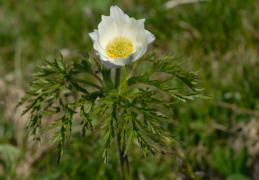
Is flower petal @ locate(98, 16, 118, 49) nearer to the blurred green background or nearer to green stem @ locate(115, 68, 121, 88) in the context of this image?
green stem @ locate(115, 68, 121, 88)

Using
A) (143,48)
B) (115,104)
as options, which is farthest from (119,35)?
(115,104)

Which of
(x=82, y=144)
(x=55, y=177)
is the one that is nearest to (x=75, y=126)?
(x=82, y=144)

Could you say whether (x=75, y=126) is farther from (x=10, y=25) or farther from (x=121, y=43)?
(x=10, y=25)

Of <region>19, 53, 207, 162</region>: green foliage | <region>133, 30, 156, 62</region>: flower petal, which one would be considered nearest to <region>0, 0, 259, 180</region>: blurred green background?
<region>19, 53, 207, 162</region>: green foliage

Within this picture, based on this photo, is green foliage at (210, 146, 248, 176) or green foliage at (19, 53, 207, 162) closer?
green foliage at (19, 53, 207, 162)

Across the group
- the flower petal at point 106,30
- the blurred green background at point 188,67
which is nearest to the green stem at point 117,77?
the flower petal at point 106,30

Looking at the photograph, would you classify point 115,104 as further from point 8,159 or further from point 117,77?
point 8,159
